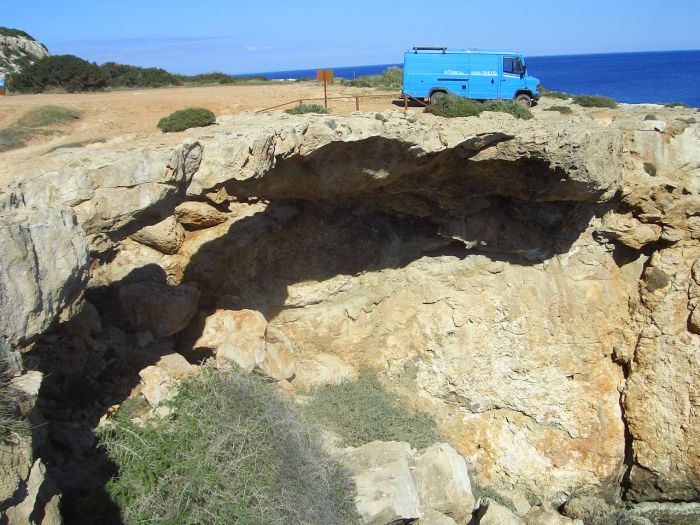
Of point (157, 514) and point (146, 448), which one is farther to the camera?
point (146, 448)

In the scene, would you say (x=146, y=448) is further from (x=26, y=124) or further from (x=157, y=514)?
(x=26, y=124)

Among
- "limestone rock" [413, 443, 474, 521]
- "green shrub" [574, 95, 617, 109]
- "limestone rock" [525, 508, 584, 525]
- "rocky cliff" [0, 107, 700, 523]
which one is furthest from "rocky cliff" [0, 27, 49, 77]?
"limestone rock" [525, 508, 584, 525]

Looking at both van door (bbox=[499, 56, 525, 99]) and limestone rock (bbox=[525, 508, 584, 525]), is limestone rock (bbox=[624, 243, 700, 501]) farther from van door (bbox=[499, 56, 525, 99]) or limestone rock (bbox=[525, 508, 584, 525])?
van door (bbox=[499, 56, 525, 99])

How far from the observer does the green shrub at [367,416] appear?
11.7 m

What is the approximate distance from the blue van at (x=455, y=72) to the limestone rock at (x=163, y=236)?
26.4ft

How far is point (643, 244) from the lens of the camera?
1299 centimetres

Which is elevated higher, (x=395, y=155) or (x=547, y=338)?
(x=395, y=155)

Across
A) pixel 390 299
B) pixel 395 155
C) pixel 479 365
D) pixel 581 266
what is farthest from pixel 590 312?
pixel 395 155

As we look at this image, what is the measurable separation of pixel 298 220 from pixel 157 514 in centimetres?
784

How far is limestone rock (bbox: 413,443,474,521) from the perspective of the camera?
9766mm

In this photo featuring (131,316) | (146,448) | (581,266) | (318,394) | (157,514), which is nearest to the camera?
(157,514)

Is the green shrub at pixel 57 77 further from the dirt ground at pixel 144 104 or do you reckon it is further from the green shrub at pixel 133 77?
the dirt ground at pixel 144 104

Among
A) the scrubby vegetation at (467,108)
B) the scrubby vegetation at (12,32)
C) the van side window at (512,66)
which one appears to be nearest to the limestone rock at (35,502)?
the scrubby vegetation at (467,108)

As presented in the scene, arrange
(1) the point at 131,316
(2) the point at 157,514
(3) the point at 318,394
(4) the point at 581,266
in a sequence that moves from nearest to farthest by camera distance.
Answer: (2) the point at 157,514 < (1) the point at 131,316 < (3) the point at 318,394 < (4) the point at 581,266
